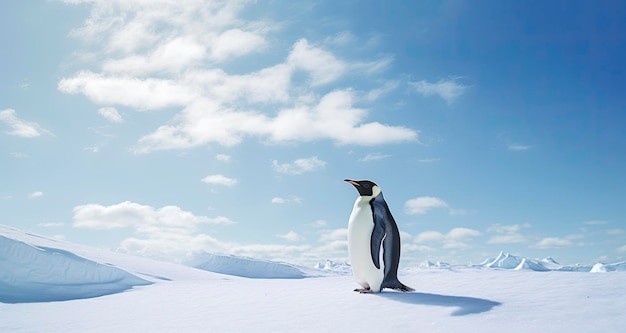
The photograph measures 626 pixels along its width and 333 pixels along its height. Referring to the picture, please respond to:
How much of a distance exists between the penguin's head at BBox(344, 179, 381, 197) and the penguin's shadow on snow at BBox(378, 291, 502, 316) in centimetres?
127

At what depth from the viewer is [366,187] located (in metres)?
5.85

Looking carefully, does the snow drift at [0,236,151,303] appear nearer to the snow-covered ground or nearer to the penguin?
the snow-covered ground

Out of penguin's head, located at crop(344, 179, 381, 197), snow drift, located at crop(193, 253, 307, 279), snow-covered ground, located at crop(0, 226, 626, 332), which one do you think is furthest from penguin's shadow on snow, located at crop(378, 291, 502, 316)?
snow drift, located at crop(193, 253, 307, 279)

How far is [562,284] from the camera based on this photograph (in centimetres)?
522

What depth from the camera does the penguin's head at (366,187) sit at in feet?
19.2

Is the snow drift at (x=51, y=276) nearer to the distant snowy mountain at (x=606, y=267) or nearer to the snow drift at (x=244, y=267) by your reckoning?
the snow drift at (x=244, y=267)

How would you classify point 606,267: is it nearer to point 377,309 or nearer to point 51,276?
point 51,276

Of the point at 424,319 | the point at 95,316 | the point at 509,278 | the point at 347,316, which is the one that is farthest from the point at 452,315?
the point at 95,316

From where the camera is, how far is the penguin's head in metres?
5.86

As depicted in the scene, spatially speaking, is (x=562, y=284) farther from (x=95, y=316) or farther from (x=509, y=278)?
(x=95, y=316)

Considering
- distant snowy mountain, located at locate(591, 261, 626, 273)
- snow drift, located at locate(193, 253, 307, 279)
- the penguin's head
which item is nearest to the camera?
the penguin's head

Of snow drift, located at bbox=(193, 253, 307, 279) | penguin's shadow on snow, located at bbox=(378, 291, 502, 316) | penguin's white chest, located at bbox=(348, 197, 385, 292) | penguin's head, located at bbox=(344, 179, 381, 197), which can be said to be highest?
penguin's head, located at bbox=(344, 179, 381, 197)

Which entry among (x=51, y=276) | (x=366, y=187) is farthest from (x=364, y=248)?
(x=51, y=276)

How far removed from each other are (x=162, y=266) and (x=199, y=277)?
1645 mm
